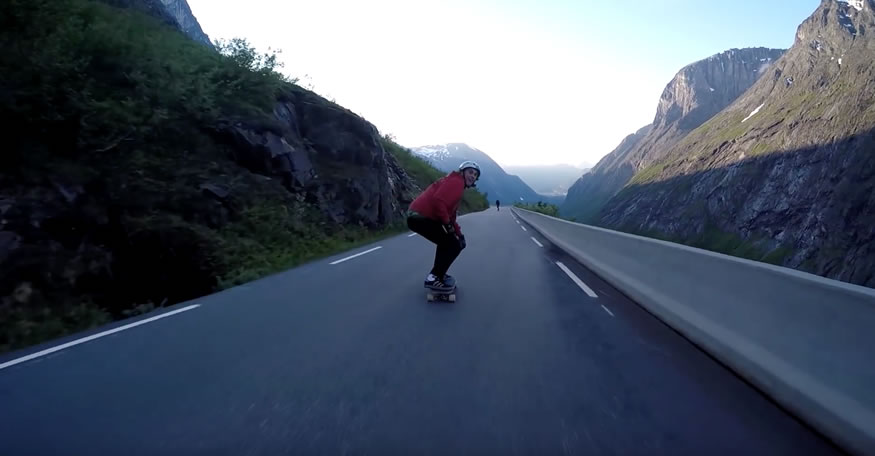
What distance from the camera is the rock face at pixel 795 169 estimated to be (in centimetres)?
8381

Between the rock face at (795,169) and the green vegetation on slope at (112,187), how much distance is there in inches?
2490

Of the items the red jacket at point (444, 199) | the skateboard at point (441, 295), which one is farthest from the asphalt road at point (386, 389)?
the red jacket at point (444, 199)

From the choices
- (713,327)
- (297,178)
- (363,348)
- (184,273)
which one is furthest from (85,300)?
(297,178)

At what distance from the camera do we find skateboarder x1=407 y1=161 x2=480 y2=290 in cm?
748

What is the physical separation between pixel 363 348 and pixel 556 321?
8.30 ft

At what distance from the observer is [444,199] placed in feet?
24.4

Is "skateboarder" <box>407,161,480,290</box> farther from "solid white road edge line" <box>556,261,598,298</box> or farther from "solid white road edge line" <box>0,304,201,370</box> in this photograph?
"solid white road edge line" <box>0,304,201,370</box>

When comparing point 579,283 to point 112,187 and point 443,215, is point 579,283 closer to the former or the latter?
point 443,215

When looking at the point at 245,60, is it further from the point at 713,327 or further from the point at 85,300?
the point at 713,327

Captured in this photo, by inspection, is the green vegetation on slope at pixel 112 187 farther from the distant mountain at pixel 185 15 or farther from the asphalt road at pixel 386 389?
the distant mountain at pixel 185 15

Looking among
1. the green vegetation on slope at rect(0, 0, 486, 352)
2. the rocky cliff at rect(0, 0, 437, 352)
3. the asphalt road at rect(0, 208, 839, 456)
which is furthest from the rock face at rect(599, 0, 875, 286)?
the asphalt road at rect(0, 208, 839, 456)

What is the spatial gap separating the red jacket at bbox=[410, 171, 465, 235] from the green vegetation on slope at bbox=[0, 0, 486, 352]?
4221 millimetres

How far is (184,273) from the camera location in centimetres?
1004

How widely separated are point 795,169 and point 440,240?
124375mm
